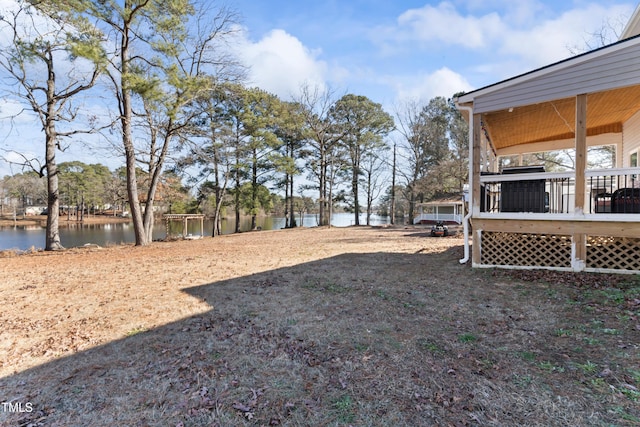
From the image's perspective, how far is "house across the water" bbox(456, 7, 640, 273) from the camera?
484cm

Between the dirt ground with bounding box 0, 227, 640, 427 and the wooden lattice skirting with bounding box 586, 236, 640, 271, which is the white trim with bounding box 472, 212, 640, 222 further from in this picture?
the dirt ground with bounding box 0, 227, 640, 427

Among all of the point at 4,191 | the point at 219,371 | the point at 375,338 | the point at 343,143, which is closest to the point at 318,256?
the point at 375,338

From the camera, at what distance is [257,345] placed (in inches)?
118

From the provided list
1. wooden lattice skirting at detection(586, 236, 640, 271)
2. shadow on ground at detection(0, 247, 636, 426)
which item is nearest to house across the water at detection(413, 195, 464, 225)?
wooden lattice skirting at detection(586, 236, 640, 271)

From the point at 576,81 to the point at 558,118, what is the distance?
9.30ft

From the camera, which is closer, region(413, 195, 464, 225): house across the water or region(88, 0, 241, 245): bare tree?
region(88, 0, 241, 245): bare tree

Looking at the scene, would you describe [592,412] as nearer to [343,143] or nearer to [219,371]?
[219,371]

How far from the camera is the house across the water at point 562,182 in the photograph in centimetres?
484

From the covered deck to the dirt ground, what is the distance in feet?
2.16

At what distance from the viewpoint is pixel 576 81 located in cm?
500

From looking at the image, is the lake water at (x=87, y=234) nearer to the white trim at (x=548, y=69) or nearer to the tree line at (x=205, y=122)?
the tree line at (x=205, y=122)

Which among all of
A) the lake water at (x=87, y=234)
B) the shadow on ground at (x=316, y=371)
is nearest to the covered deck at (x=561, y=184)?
the shadow on ground at (x=316, y=371)

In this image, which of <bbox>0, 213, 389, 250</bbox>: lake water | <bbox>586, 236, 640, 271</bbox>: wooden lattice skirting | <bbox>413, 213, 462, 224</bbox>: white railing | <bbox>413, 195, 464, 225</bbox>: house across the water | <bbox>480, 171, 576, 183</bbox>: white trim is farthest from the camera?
<bbox>413, 195, 464, 225</bbox>: house across the water

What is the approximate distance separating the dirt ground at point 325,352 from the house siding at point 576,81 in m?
3.21
